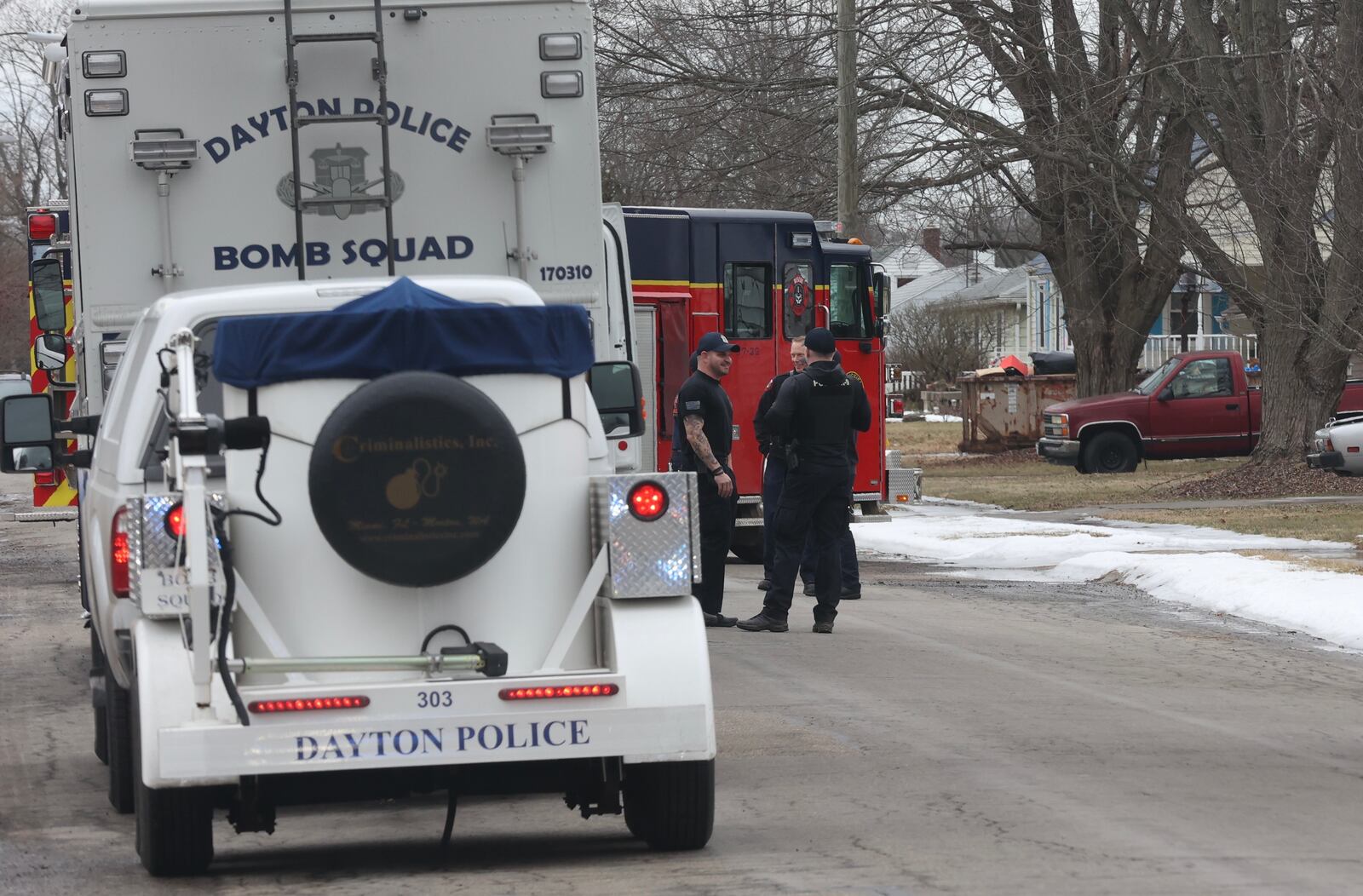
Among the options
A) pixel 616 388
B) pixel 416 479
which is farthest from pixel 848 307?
pixel 416 479

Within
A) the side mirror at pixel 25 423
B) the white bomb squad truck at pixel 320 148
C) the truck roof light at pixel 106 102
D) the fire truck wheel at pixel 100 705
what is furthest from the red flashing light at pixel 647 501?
the truck roof light at pixel 106 102

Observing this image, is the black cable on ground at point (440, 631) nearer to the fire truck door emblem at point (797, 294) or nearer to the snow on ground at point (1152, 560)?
the snow on ground at point (1152, 560)

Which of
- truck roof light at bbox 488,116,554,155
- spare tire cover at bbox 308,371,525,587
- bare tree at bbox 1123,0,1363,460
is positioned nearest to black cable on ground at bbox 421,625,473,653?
spare tire cover at bbox 308,371,525,587

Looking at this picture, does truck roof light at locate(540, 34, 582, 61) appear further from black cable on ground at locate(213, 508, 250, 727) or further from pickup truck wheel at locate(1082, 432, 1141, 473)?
pickup truck wheel at locate(1082, 432, 1141, 473)

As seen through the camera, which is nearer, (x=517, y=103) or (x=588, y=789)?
(x=588, y=789)

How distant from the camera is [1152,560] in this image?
1805cm

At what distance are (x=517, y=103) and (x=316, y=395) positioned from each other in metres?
4.89

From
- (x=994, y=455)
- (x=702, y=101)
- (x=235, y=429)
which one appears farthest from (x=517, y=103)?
(x=994, y=455)

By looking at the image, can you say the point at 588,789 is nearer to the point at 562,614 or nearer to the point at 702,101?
the point at 562,614

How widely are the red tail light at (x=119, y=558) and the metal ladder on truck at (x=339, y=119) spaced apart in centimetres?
404

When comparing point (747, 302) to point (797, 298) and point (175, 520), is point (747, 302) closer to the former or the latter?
point (797, 298)

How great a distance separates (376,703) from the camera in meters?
5.97

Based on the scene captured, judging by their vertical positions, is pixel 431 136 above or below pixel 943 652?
above

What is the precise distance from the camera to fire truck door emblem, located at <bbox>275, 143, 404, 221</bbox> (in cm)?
1055
